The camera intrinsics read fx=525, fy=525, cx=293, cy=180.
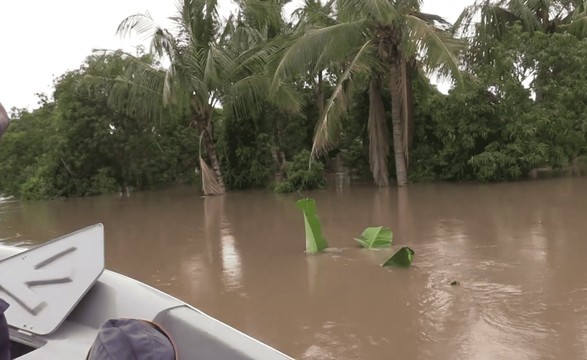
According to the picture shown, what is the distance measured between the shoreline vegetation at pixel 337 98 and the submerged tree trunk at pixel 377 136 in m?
0.04

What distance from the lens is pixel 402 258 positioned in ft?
18.5

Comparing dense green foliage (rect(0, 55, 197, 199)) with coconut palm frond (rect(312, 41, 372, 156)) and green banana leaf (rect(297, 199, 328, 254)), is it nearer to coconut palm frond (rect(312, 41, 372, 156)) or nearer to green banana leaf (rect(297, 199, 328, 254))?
coconut palm frond (rect(312, 41, 372, 156))

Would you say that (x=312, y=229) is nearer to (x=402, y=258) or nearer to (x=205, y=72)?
(x=402, y=258)

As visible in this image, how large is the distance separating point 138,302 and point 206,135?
1583 cm

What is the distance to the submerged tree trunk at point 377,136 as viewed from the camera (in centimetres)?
1593

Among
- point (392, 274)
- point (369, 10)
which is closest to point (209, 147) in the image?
point (369, 10)

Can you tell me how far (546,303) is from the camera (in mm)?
4250

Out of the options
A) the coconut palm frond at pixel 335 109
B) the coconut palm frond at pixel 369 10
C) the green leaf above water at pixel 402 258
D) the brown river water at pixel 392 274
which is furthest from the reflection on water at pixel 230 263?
the coconut palm frond at pixel 369 10

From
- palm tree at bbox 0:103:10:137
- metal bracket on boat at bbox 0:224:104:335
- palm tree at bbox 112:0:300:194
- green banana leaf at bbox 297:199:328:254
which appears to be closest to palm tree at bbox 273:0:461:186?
palm tree at bbox 112:0:300:194

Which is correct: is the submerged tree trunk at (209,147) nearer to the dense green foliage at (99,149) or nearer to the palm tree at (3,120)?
the dense green foliage at (99,149)

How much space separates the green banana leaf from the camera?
6.30 meters

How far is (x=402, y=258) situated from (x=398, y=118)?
10136 mm

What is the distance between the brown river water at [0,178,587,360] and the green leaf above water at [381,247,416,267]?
111 mm

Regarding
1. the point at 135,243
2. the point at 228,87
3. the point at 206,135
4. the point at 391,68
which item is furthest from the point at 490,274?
the point at 206,135
